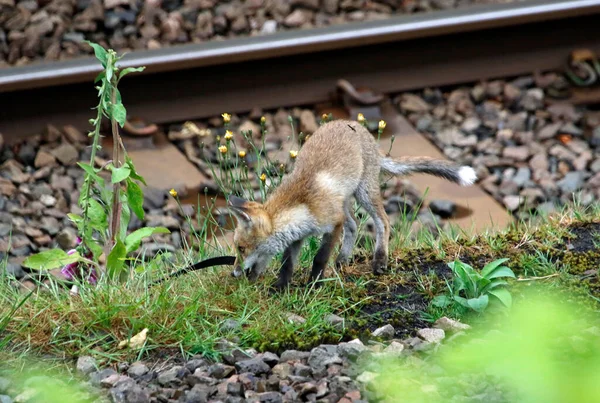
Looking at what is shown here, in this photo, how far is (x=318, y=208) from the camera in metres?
4.67

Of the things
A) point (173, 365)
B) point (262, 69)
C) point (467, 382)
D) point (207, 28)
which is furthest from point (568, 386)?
point (207, 28)

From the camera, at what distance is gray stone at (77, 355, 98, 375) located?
393 centimetres

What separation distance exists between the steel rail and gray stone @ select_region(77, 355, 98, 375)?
4066 mm

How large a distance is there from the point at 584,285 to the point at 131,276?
2280mm

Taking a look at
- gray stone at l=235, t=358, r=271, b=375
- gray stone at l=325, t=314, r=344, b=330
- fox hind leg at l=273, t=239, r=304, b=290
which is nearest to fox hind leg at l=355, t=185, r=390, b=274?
fox hind leg at l=273, t=239, r=304, b=290

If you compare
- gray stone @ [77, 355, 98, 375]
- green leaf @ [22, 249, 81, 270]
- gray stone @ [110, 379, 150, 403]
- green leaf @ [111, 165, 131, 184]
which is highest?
green leaf @ [111, 165, 131, 184]

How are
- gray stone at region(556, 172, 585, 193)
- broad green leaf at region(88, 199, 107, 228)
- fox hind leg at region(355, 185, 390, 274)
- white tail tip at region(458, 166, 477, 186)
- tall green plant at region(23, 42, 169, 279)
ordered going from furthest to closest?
gray stone at region(556, 172, 585, 193)
white tail tip at region(458, 166, 477, 186)
fox hind leg at region(355, 185, 390, 274)
broad green leaf at region(88, 199, 107, 228)
tall green plant at region(23, 42, 169, 279)

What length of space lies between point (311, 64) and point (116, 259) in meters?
Answer: 4.15

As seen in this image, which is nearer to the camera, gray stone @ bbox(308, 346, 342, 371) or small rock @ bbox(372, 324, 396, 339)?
gray stone @ bbox(308, 346, 342, 371)

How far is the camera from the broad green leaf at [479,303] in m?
4.29

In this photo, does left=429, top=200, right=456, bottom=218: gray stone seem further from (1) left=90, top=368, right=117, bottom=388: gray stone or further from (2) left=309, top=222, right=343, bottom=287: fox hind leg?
(1) left=90, top=368, right=117, bottom=388: gray stone

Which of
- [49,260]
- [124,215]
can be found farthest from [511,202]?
[49,260]

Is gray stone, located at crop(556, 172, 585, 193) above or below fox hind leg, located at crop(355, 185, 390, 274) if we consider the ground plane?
below

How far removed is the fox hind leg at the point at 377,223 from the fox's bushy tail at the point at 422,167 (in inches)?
12.5
